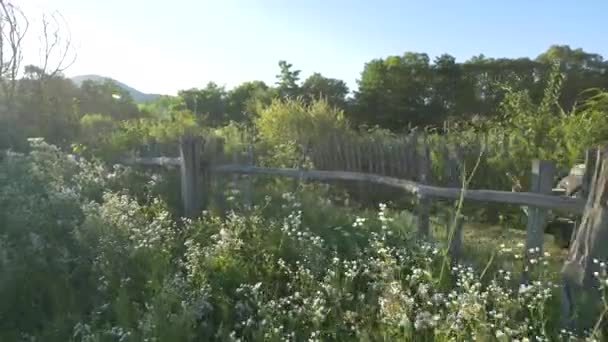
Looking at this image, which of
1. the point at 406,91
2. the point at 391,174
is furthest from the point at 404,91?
the point at 391,174

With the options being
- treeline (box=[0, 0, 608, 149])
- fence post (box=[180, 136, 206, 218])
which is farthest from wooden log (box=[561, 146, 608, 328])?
treeline (box=[0, 0, 608, 149])

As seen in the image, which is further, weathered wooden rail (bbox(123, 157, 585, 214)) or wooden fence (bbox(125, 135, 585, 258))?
wooden fence (bbox(125, 135, 585, 258))

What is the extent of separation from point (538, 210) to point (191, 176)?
4.06 metres

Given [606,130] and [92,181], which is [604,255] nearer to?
[606,130]

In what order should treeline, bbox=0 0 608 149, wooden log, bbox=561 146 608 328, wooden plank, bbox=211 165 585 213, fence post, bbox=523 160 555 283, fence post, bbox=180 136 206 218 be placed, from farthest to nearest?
treeline, bbox=0 0 608 149 → fence post, bbox=180 136 206 218 → fence post, bbox=523 160 555 283 → wooden plank, bbox=211 165 585 213 → wooden log, bbox=561 146 608 328

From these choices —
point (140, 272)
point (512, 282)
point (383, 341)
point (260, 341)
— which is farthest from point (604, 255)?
point (140, 272)

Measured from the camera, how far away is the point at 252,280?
4.14 meters

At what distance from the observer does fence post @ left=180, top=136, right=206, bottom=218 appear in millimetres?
6281

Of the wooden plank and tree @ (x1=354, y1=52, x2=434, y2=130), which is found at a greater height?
tree @ (x1=354, y1=52, x2=434, y2=130)

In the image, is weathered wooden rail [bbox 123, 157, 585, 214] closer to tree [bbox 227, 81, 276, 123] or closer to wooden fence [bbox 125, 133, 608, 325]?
wooden fence [bbox 125, 133, 608, 325]

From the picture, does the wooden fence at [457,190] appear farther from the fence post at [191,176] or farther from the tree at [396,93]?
Result: the tree at [396,93]

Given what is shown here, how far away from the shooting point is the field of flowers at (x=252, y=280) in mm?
3115

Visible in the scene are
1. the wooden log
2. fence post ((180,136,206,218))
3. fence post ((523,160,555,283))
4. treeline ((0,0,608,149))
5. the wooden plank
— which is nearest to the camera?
the wooden log

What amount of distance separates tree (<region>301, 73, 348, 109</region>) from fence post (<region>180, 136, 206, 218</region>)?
20.7 metres
